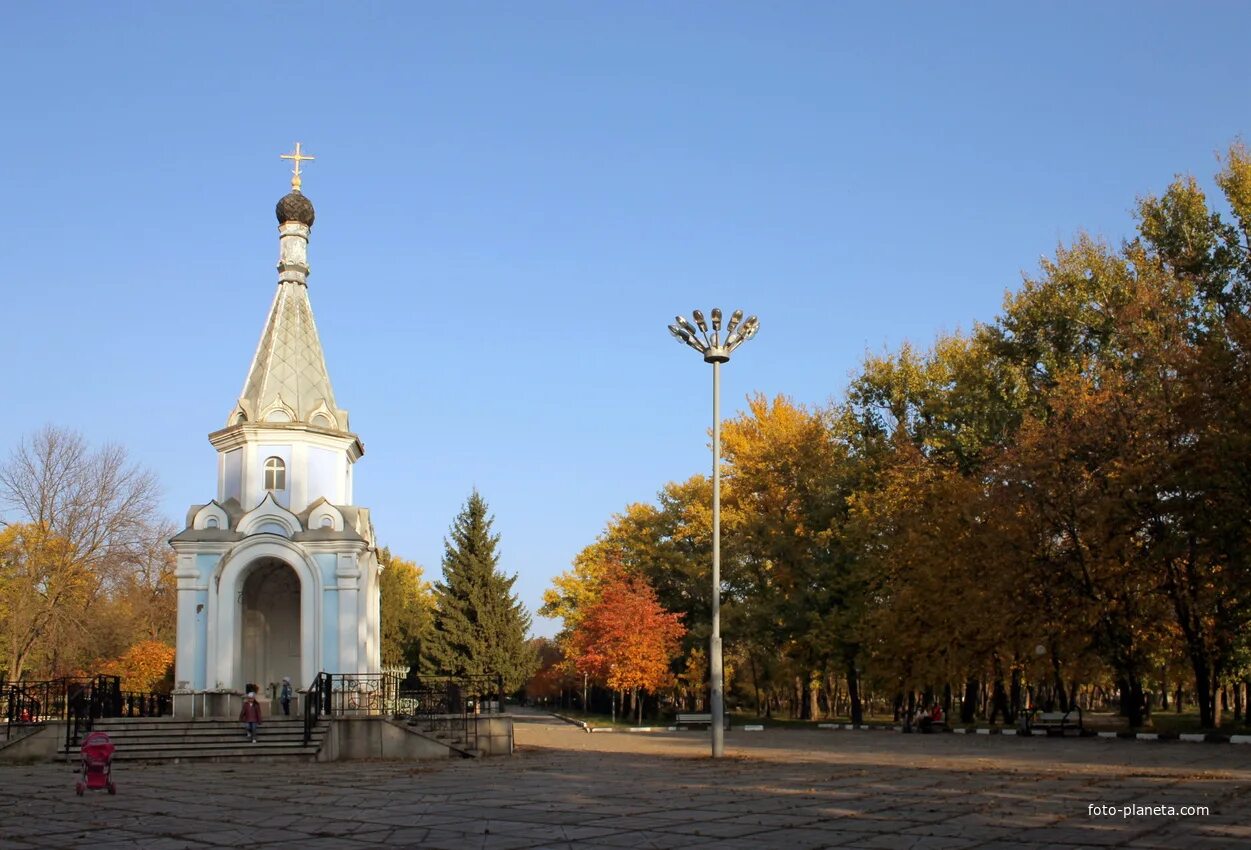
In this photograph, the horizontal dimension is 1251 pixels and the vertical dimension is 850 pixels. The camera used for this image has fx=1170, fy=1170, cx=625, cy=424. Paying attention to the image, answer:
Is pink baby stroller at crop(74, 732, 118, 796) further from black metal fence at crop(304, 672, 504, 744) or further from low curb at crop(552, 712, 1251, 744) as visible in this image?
low curb at crop(552, 712, 1251, 744)

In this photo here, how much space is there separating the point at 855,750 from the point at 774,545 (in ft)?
66.1


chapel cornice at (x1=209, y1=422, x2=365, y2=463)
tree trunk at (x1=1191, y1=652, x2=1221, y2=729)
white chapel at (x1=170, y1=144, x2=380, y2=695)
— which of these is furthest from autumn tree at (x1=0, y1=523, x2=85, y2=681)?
tree trunk at (x1=1191, y1=652, x2=1221, y2=729)

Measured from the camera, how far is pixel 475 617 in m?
55.7

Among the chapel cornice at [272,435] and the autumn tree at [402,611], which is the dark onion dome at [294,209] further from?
the autumn tree at [402,611]

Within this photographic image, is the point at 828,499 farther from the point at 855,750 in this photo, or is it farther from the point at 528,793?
the point at 528,793

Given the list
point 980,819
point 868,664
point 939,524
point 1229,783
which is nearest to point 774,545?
point 868,664

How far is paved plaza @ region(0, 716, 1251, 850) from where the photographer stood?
10773mm

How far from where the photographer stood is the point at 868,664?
1700 inches

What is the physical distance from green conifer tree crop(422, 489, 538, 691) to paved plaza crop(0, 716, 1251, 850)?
32.1 m

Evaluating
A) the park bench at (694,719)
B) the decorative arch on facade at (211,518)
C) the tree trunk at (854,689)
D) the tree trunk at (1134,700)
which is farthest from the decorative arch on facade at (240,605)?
the tree trunk at (1134,700)

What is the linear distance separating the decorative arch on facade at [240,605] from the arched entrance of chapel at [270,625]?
5.79 ft

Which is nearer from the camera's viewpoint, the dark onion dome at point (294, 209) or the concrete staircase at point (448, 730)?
the concrete staircase at point (448, 730)

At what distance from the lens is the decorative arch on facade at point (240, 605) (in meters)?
29.8

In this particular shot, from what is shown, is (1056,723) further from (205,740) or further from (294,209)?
(294,209)
